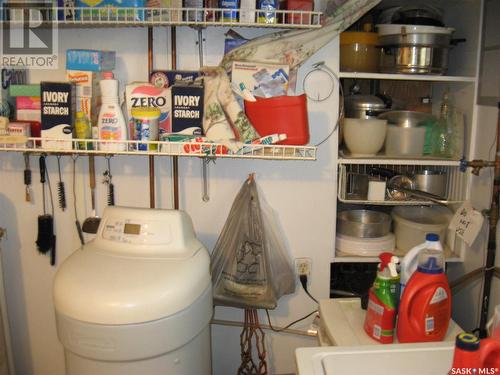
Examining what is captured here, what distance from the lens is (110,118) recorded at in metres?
1.53

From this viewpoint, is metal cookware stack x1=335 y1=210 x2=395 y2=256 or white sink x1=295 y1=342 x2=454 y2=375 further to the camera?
metal cookware stack x1=335 y1=210 x2=395 y2=256

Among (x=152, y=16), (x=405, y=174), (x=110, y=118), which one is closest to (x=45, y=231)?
(x=110, y=118)

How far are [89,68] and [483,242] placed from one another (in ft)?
5.31

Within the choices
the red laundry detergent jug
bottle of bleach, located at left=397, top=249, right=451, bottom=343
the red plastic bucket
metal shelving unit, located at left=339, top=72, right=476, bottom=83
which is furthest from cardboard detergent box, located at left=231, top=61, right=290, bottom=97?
the red laundry detergent jug

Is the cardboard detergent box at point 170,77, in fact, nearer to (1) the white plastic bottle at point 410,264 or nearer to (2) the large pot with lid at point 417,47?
(2) the large pot with lid at point 417,47

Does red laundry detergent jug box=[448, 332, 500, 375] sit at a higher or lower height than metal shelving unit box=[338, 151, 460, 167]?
lower

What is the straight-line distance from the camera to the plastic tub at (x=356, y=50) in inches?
72.6

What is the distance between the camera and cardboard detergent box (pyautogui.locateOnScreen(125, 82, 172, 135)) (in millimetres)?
1576

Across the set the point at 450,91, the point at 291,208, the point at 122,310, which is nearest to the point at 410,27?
the point at 450,91

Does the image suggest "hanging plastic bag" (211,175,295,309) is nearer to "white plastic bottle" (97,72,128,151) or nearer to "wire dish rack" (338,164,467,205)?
"wire dish rack" (338,164,467,205)

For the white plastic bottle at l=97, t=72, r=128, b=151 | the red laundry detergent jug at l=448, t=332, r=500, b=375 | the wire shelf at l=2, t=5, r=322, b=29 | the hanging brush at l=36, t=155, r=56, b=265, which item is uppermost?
the wire shelf at l=2, t=5, r=322, b=29

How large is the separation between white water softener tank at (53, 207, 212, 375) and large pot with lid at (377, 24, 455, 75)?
1.05 metres

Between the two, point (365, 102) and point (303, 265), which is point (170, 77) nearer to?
point (365, 102)

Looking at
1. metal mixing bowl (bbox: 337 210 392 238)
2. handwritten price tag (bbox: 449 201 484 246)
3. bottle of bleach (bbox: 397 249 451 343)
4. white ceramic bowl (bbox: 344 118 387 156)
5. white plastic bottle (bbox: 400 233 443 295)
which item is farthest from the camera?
metal mixing bowl (bbox: 337 210 392 238)
